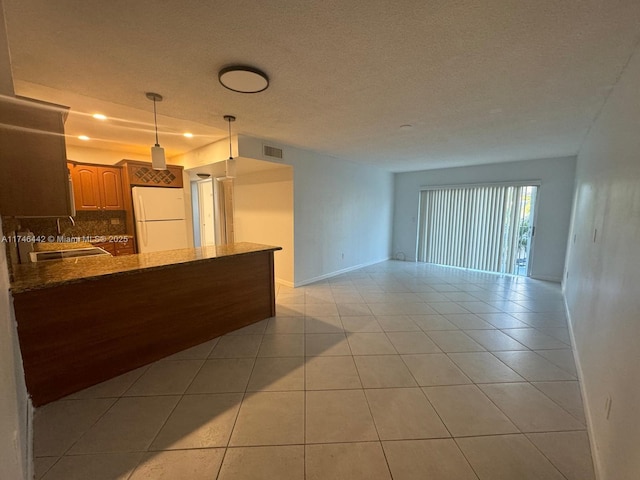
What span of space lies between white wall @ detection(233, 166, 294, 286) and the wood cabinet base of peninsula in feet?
5.05

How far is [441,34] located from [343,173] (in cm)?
380

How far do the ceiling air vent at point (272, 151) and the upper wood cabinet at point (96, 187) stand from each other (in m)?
2.81

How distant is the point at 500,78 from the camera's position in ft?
6.34

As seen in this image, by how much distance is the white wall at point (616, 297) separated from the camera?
1.12 metres

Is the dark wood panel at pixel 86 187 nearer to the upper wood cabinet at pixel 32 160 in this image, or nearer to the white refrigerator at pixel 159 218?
the white refrigerator at pixel 159 218

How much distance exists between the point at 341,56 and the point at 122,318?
104 inches

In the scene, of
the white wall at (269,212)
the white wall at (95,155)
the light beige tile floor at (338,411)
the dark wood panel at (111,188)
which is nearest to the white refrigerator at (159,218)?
the dark wood panel at (111,188)

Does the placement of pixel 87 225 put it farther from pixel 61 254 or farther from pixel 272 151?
pixel 272 151

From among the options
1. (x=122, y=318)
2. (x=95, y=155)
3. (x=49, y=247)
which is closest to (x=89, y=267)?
(x=122, y=318)

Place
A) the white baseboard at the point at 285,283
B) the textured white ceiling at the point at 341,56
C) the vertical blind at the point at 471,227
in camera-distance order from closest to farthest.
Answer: the textured white ceiling at the point at 341,56
the white baseboard at the point at 285,283
the vertical blind at the point at 471,227

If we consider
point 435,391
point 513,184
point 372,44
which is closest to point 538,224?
point 513,184

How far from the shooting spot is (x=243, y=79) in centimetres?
191

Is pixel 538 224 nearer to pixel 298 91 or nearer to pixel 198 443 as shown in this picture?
pixel 298 91

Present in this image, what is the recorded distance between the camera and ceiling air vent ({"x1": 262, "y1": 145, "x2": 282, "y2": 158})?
150 inches
